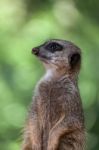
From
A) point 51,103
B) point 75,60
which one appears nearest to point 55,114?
point 51,103

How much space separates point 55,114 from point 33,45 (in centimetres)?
468

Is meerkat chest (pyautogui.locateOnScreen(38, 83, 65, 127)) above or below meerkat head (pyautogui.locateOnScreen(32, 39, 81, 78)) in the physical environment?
below

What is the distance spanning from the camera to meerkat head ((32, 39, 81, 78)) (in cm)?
432

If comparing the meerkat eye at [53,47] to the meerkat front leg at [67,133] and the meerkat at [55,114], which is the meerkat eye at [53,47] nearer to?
the meerkat at [55,114]

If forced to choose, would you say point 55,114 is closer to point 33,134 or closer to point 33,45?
point 33,134

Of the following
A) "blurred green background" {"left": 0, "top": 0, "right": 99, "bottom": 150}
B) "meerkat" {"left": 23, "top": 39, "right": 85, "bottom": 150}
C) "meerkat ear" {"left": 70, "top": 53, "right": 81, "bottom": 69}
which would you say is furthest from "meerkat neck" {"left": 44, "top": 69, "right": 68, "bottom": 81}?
"blurred green background" {"left": 0, "top": 0, "right": 99, "bottom": 150}

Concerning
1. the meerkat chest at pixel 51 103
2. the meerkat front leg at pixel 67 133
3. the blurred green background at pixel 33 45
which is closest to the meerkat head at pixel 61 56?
the meerkat chest at pixel 51 103

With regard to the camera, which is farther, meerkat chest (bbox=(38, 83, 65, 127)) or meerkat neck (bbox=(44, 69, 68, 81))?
meerkat neck (bbox=(44, 69, 68, 81))

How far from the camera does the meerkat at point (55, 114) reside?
410cm

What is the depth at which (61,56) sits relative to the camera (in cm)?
438

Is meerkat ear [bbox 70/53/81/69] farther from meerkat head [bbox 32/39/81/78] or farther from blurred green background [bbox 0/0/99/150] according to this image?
blurred green background [bbox 0/0/99/150]

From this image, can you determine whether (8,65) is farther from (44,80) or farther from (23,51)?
(44,80)

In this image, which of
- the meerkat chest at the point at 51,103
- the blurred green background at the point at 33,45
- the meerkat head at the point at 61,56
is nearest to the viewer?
the meerkat chest at the point at 51,103

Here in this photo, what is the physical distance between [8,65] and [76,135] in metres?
4.42
